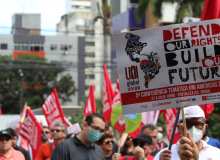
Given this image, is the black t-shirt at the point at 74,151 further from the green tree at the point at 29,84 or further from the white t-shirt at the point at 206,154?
the green tree at the point at 29,84

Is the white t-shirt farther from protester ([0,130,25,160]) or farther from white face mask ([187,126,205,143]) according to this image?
protester ([0,130,25,160])

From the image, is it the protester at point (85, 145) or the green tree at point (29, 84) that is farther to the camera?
the green tree at point (29, 84)

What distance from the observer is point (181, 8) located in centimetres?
2277

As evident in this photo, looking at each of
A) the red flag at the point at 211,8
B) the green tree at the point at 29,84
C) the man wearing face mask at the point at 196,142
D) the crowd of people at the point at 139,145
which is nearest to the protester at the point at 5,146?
the crowd of people at the point at 139,145

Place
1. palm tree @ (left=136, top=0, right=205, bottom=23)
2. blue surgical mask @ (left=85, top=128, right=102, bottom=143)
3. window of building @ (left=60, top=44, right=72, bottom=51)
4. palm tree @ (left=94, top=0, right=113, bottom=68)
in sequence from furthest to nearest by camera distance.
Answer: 1. window of building @ (left=60, top=44, right=72, bottom=51)
2. palm tree @ (left=94, top=0, right=113, bottom=68)
3. palm tree @ (left=136, top=0, right=205, bottom=23)
4. blue surgical mask @ (left=85, top=128, right=102, bottom=143)

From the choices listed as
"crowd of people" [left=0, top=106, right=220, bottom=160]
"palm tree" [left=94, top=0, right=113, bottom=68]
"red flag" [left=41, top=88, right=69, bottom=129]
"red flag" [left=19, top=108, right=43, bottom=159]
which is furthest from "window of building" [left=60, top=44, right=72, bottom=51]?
"crowd of people" [left=0, top=106, right=220, bottom=160]

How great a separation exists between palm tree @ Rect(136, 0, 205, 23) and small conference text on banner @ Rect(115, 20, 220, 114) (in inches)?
759

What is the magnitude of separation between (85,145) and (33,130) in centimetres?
349

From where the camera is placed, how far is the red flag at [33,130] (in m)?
7.26

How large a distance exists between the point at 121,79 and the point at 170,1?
21.5m

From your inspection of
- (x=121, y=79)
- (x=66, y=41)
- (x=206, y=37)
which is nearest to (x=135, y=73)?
(x=121, y=79)

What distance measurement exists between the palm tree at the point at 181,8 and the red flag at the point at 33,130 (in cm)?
1592

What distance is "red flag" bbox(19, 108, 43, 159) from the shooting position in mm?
7260

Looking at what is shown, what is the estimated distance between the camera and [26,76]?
48.0 metres
